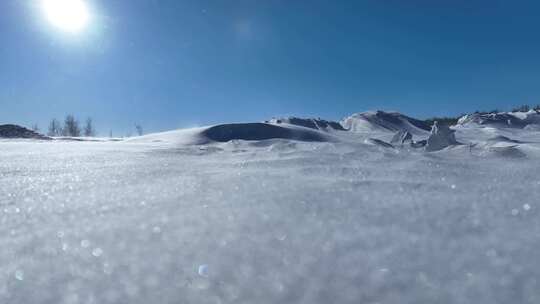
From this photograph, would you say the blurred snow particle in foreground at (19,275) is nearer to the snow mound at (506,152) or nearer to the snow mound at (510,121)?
the snow mound at (506,152)

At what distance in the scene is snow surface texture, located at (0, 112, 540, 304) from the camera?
1.92 feet

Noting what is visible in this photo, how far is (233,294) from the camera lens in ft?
1.90

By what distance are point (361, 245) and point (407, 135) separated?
11.8 feet

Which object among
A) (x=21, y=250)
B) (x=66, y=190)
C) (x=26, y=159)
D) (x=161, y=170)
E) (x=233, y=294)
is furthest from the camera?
(x=26, y=159)

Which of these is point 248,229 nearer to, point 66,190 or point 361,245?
point 361,245

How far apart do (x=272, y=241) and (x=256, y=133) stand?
455 cm

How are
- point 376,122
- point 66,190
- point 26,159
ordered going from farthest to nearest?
point 376,122
point 26,159
point 66,190

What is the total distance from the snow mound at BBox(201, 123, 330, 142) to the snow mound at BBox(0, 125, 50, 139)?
215 inches

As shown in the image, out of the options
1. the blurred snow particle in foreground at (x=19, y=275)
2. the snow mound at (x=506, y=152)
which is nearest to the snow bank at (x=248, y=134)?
the snow mound at (x=506, y=152)

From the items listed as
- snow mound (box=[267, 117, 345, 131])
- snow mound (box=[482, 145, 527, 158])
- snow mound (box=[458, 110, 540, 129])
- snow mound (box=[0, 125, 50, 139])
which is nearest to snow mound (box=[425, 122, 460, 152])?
snow mound (box=[482, 145, 527, 158])

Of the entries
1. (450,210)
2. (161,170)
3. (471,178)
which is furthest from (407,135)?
(450,210)

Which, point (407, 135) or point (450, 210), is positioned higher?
point (407, 135)

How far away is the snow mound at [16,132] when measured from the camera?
27.8ft

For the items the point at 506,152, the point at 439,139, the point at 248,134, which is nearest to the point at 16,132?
the point at 248,134
